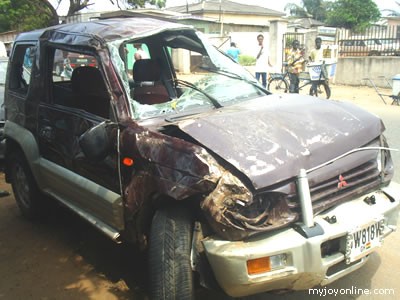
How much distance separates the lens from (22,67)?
4.67m

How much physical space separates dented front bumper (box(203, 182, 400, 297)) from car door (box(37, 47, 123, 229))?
3.31 ft

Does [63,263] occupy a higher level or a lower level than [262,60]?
lower

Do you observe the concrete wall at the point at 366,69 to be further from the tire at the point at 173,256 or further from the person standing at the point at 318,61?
the tire at the point at 173,256

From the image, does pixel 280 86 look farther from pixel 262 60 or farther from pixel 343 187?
pixel 343 187

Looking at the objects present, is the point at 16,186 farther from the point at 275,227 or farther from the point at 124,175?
the point at 275,227

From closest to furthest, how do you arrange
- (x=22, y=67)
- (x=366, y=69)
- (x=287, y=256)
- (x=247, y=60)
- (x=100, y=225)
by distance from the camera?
(x=287, y=256) < (x=100, y=225) < (x=22, y=67) < (x=366, y=69) < (x=247, y=60)

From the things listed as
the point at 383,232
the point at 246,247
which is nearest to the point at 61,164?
the point at 246,247

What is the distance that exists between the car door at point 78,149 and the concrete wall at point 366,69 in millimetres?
13414

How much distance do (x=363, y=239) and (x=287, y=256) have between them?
56cm

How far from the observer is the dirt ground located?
11.0 ft

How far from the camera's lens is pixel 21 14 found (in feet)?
91.7

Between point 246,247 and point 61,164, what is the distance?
2155 mm

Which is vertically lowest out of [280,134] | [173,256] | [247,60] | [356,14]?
[247,60]

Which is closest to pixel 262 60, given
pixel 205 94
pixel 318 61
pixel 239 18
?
pixel 318 61
